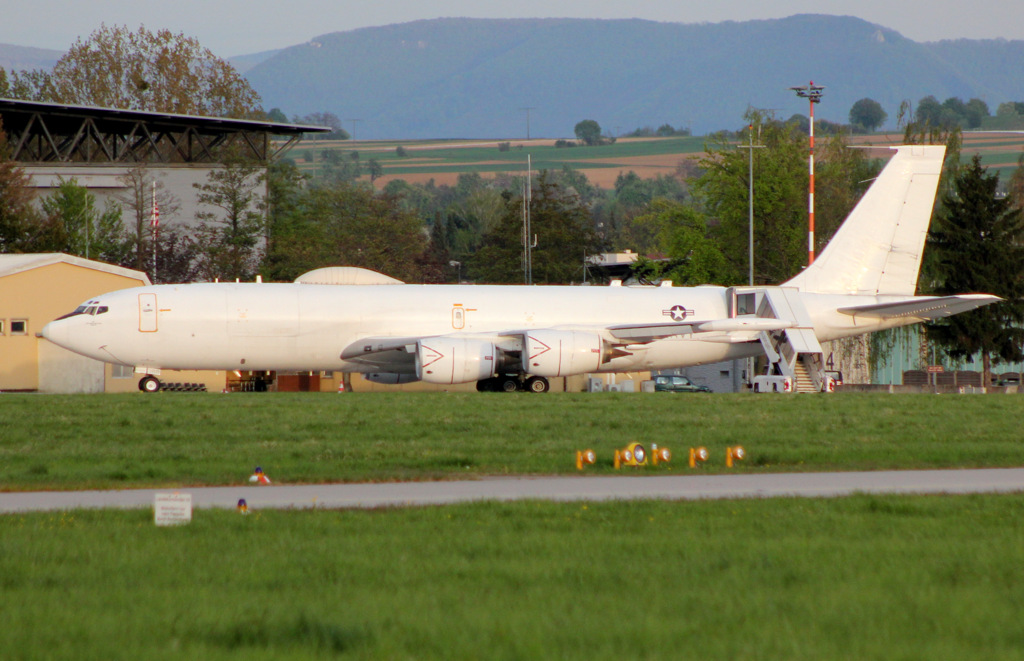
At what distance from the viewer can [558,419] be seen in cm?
2514

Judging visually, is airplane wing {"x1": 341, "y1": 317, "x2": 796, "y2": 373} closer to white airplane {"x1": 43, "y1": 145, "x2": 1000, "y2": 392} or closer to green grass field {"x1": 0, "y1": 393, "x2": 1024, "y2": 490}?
white airplane {"x1": 43, "y1": 145, "x2": 1000, "y2": 392}

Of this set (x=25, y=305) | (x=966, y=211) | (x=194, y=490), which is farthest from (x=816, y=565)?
(x=966, y=211)

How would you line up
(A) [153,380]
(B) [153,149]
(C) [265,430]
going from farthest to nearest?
1. (B) [153,149]
2. (A) [153,380]
3. (C) [265,430]

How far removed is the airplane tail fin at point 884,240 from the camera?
42.6 meters

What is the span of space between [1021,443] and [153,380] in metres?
26.5

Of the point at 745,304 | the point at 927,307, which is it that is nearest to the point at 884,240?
the point at 927,307

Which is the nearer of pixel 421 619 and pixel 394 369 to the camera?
pixel 421 619

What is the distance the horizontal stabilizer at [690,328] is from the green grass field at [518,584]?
86.2 feet

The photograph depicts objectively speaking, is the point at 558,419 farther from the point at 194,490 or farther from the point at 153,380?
the point at 153,380

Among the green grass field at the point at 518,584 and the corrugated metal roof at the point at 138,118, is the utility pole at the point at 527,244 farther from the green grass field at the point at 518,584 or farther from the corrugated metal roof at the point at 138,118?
the green grass field at the point at 518,584

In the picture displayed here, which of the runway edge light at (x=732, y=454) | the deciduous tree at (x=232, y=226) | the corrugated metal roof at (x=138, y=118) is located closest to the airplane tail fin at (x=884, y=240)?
the runway edge light at (x=732, y=454)

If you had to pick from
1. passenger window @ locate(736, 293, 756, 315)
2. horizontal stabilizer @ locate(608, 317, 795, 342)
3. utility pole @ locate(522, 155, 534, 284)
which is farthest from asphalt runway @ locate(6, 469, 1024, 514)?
utility pole @ locate(522, 155, 534, 284)

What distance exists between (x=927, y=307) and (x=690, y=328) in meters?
8.27

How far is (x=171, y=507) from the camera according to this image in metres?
11.0
